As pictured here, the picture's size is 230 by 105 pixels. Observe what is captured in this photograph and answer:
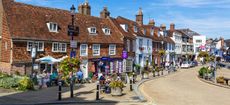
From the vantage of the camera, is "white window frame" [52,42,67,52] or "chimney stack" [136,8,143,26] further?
"chimney stack" [136,8,143,26]

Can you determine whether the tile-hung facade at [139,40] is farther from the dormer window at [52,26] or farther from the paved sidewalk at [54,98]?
the paved sidewalk at [54,98]

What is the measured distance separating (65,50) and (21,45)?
6229mm

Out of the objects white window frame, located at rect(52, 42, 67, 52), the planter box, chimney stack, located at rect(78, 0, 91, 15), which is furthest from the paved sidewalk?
chimney stack, located at rect(78, 0, 91, 15)

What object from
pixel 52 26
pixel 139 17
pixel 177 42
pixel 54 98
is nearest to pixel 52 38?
pixel 52 26

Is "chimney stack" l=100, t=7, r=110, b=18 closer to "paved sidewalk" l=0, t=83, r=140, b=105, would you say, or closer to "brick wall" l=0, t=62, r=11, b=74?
"brick wall" l=0, t=62, r=11, b=74

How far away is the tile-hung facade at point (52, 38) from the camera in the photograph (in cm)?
2875

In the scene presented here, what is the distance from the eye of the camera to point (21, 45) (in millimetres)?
28812

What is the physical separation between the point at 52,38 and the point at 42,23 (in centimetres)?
203

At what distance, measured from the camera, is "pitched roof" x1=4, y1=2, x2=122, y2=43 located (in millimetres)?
29750

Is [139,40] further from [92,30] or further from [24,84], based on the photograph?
[24,84]

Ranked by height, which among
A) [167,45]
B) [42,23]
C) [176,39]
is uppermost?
[176,39]

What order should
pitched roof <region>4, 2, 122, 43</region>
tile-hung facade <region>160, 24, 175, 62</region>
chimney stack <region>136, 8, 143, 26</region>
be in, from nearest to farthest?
pitched roof <region>4, 2, 122, 43</region> < chimney stack <region>136, 8, 143, 26</region> < tile-hung facade <region>160, 24, 175, 62</region>

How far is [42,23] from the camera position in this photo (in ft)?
108

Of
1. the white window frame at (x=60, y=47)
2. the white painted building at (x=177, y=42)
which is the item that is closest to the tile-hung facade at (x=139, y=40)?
the white window frame at (x=60, y=47)
